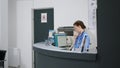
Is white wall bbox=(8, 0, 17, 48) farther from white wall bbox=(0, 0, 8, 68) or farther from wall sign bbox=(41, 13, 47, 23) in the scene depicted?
wall sign bbox=(41, 13, 47, 23)

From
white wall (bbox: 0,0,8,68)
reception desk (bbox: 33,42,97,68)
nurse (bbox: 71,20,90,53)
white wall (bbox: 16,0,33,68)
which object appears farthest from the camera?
white wall (bbox: 16,0,33,68)

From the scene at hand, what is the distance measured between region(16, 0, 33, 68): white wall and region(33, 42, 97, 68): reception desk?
3.25 m

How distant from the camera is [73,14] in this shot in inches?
216

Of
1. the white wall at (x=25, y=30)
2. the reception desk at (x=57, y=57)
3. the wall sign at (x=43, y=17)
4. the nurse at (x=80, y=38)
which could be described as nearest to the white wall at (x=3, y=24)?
the white wall at (x=25, y=30)

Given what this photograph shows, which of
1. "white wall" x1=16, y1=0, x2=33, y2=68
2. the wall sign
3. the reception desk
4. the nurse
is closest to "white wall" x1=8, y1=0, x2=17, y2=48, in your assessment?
"white wall" x1=16, y1=0, x2=33, y2=68

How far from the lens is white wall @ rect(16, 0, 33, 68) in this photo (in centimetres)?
684

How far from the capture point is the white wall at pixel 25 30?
6.84m

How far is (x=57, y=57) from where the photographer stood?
3053 mm

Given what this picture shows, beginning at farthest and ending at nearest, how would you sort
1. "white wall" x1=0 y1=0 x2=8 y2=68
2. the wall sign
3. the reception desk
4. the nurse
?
the wall sign → "white wall" x1=0 y1=0 x2=8 y2=68 → the nurse → the reception desk

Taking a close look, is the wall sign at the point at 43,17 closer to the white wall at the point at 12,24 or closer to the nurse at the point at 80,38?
the white wall at the point at 12,24

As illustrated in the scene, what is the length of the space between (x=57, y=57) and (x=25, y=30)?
4.07 metres

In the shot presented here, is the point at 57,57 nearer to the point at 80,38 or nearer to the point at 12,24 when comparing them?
the point at 80,38

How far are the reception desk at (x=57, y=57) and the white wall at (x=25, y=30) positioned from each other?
325 cm

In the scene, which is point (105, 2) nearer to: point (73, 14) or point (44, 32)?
point (73, 14)
